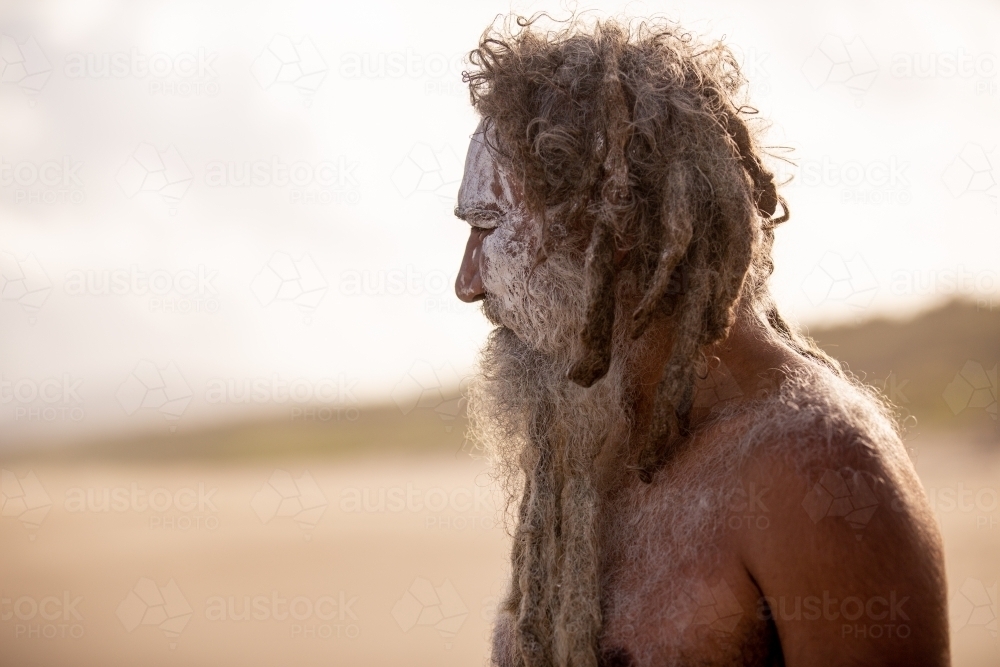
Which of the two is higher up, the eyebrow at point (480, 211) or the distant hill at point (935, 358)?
the eyebrow at point (480, 211)

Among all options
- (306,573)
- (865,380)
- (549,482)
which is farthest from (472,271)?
(865,380)

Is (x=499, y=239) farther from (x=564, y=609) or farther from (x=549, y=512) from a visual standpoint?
(x=564, y=609)

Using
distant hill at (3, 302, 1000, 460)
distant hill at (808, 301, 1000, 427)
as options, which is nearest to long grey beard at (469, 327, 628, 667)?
distant hill at (3, 302, 1000, 460)

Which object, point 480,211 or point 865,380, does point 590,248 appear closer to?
point 480,211

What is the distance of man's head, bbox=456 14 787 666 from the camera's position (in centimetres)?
243

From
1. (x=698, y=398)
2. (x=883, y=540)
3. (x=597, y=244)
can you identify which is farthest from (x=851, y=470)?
(x=597, y=244)

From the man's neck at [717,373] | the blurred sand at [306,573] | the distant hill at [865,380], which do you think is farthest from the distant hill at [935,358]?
the man's neck at [717,373]

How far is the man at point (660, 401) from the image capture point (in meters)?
1.94

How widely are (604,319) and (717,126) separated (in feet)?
2.27

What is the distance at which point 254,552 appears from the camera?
65.8ft

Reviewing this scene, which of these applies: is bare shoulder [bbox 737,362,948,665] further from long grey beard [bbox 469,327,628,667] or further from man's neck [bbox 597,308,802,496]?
long grey beard [bbox 469,327,628,667]

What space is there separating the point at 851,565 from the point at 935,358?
30437 millimetres

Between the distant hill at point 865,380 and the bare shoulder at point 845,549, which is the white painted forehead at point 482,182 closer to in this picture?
the bare shoulder at point 845,549

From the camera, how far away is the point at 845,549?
6.24 feet
